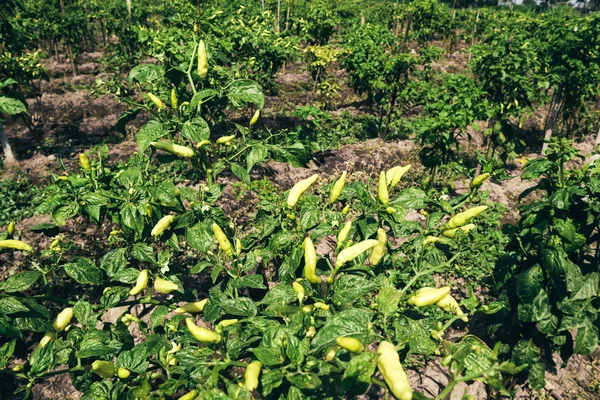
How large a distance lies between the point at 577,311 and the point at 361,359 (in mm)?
2542

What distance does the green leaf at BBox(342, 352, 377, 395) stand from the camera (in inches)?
47.1

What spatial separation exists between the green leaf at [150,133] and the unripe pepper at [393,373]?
1.37 m

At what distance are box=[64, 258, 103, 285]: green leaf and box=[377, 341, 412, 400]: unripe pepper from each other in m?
1.45

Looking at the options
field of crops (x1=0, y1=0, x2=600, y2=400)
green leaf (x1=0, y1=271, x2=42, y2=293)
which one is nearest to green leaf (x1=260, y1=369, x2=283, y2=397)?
field of crops (x1=0, y1=0, x2=600, y2=400)

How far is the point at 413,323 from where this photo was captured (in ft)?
5.53

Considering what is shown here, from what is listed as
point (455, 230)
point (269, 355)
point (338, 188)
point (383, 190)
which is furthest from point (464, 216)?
point (269, 355)

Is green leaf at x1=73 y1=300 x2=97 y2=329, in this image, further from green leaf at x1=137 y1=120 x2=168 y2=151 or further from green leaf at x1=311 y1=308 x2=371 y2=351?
green leaf at x1=311 y1=308 x2=371 y2=351

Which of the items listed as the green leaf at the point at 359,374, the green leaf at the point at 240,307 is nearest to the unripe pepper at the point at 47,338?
the green leaf at the point at 240,307

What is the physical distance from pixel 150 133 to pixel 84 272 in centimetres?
77

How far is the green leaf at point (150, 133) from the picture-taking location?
183cm

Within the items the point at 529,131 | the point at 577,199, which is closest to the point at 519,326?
the point at 577,199

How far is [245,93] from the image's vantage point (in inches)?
81.1

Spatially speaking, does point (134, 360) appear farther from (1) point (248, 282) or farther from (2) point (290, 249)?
(2) point (290, 249)

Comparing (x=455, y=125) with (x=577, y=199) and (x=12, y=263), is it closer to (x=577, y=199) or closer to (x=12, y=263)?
(x=577, y=199)
